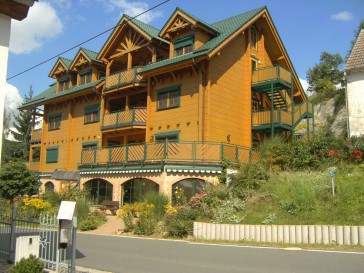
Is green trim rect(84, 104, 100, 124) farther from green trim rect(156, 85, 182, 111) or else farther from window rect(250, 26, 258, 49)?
window rect(250, 26, 258, 49)

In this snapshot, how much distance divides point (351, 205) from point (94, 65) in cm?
2386

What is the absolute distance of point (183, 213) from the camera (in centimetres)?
1597

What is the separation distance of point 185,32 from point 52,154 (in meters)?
16.6

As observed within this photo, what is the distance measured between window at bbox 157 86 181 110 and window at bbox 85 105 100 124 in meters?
7.04

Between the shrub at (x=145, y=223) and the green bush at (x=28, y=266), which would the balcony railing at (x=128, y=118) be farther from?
the green bush at (x=28, y=266)

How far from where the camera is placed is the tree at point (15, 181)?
2658 centimetres

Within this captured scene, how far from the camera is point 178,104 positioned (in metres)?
24.0

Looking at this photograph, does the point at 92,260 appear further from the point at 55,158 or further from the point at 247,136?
the point at 55,158

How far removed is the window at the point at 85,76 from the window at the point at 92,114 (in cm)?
261

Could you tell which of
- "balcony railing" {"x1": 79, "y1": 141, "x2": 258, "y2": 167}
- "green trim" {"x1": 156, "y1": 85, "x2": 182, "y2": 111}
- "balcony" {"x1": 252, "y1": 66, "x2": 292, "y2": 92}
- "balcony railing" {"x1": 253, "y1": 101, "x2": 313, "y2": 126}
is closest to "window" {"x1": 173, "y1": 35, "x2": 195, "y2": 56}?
"green trim" {"x1": 156, "y1": 85, "x2": 182, "y2": 111}

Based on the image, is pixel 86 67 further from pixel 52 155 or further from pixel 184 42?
pixel 184 42

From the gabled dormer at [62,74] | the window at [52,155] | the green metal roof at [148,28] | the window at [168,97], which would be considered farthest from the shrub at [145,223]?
the gabled dormer at [62,74]

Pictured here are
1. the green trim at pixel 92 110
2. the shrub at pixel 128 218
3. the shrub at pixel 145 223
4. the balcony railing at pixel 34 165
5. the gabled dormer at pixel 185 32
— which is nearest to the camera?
the shrub at pixel 145 223

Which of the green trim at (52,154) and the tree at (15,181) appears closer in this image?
the tree at (15,181)
